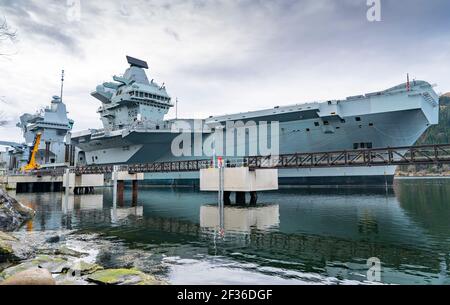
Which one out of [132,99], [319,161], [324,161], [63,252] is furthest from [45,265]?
[132,99]

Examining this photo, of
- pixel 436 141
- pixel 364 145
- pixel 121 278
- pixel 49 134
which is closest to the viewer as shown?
pixel 121 278

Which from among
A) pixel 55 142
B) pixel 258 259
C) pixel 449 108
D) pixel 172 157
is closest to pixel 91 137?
pixel 172 157

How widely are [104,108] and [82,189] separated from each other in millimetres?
17973

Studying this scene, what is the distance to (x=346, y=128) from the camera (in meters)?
32.3

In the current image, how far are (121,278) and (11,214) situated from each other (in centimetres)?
1360

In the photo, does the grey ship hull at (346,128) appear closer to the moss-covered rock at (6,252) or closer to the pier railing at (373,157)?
the pier railing at (373,157)

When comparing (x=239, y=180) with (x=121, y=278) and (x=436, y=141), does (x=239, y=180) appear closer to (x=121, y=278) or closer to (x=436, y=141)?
(x=121, y=278)

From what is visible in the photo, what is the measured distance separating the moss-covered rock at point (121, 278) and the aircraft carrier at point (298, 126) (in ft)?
90.7

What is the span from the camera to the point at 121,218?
17828mm

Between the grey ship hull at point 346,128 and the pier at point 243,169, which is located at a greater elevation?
the grey ship hull at point 346,128

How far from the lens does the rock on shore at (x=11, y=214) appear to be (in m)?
15.0

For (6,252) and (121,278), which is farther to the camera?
→ (6,252)

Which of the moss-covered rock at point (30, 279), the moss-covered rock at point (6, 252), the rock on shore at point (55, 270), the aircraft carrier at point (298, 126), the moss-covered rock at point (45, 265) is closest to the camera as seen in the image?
the moss-covered rock at point (30, 279)

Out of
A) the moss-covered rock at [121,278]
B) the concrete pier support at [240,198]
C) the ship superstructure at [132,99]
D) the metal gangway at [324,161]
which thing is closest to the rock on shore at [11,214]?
the moss-covered rock at [121,278]
